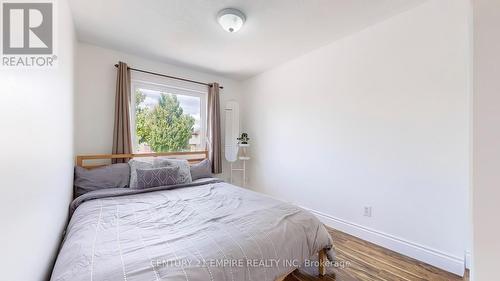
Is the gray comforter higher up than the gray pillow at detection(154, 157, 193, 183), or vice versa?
the gray pillow at detection(154, 157, 193, 183)

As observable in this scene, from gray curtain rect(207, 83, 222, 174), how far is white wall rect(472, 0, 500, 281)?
3395mm

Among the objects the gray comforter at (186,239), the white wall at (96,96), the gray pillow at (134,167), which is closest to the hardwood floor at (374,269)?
the gray comforter at (186,239)

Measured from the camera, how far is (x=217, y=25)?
2.22m

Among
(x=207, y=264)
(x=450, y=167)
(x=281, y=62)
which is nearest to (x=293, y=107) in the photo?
(x=281, y=62)

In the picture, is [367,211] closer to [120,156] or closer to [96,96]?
[120,156]

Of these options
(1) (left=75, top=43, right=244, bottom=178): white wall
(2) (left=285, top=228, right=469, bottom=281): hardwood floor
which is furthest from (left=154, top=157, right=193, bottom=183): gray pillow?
(2) (left=285, top=228, right=469, bottom=281): hardwood floor

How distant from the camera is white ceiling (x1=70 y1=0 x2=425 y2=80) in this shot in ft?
6.22

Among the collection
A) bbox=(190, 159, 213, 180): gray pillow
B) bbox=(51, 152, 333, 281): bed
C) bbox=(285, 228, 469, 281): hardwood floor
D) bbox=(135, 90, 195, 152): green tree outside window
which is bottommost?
bbox=(285, 228, 469, 281): hardwood floor

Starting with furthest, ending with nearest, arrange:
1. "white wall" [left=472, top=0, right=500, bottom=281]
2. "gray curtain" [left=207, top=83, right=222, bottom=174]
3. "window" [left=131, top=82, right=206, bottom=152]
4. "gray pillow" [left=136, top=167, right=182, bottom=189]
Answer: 1. "gray curtain" [left=207, top=83, right=222, bottom=174]
2. "window" [left=131, top=82, right=206, bottom=152]
3. "gray pillow" [left=136, top=167, right=182, bottom=189]
4. "white wall" [left=472, top=0, right=500, bottom=281]

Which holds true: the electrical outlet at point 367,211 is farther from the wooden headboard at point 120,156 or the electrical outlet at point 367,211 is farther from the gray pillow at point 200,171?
the wooden headboard at point 120,156

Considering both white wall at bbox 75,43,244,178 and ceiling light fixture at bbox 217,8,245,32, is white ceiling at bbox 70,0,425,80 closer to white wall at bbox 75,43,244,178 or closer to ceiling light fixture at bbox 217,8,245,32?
ceiling light fixture at bbox 217,8,245,32

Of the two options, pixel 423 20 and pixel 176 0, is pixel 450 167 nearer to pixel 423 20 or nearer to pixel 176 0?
pixel 423 20

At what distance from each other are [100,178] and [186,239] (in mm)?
1776

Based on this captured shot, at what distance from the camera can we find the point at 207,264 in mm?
1062
